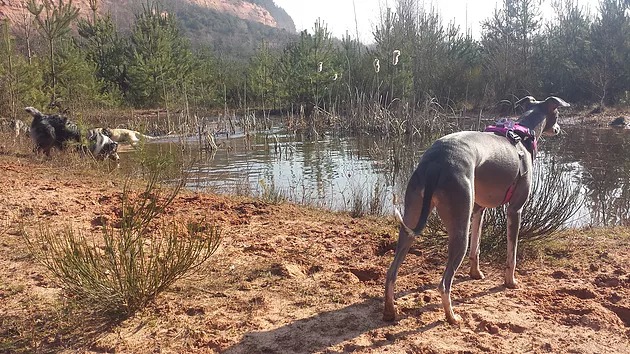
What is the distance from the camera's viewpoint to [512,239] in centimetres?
403

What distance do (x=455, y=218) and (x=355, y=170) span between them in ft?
31.1

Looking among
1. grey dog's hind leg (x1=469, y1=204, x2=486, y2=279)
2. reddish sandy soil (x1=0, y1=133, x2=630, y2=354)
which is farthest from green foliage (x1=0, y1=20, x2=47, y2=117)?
grey dog's hind leg (x1=469, y1=204, x2=486, y2=279)

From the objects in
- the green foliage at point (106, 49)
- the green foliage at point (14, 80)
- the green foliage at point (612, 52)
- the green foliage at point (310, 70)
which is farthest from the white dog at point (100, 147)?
the green foliage at point (612, 52)

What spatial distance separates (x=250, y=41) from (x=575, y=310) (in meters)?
90.9

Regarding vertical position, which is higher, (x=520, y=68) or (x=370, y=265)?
(x=520, y=68)

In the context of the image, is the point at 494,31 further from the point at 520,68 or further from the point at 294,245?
the point at 294,245

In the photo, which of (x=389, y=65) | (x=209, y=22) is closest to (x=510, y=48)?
(x=389, y=65)

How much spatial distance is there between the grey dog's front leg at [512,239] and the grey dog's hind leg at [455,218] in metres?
0.94

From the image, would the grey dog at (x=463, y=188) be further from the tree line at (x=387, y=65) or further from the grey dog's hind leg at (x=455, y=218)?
the tree line at (x=387, y=65)

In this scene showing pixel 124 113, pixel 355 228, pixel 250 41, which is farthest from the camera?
pixel 250 41

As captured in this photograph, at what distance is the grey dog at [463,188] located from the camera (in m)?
3.19

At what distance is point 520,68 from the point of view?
30.4 m

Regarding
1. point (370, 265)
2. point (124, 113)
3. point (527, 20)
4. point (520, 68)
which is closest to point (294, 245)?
point (370, 265)

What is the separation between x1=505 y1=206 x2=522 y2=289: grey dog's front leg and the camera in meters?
3.99
